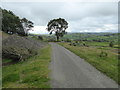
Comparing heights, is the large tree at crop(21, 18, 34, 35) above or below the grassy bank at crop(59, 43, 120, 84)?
above

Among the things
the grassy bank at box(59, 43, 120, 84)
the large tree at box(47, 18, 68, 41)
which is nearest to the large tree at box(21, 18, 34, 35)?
the large tree at box(47, 18, 68, 41)

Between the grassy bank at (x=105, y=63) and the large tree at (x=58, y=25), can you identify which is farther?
the large tree at (x=58, y=25)

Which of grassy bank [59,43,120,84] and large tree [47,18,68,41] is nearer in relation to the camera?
grassy bank [59,43,120,84]

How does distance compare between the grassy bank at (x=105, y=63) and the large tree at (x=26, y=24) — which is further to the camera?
the large tree at (x=26, y=24)

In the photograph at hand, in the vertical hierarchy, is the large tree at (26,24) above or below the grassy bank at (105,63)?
above

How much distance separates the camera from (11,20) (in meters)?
33.5

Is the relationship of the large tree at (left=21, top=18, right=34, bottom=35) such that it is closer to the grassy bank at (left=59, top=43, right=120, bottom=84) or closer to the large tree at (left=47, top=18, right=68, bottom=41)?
the large tree at (left=47, top=18, right=68, bottom=41)

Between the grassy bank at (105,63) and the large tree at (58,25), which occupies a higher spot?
the large tree at (58,25)

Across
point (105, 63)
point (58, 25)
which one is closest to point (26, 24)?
point (58, 25)

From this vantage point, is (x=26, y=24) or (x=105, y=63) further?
(x=26, y=24)

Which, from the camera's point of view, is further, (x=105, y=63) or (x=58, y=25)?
(x=58, y=25)

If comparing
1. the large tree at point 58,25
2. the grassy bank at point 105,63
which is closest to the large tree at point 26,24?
the large tree at point 58,25

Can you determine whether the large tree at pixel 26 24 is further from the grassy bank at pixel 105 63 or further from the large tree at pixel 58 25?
the grassy bank at pixel 105 63

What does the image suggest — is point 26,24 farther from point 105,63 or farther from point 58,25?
point 105,63
